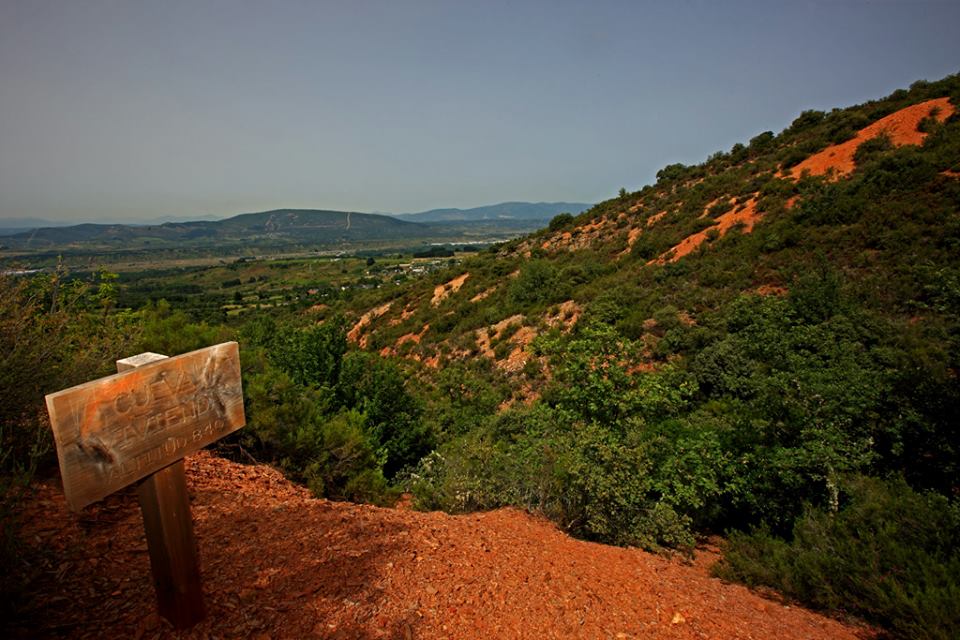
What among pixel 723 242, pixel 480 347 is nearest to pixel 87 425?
pixel 480 347

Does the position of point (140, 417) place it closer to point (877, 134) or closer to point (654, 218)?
point (877, 134)

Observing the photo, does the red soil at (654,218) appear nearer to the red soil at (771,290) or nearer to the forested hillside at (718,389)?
the forested hillside at (718,389)

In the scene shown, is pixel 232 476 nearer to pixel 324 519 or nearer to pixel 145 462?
pixel 324 519

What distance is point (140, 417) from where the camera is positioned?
236cm

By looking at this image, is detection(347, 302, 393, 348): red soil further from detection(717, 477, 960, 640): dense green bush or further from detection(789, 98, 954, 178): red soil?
detection(789, 98, 954, 178): red soil

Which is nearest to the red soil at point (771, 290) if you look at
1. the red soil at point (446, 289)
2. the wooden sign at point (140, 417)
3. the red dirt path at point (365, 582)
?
the red dirt path at point (365, 582)

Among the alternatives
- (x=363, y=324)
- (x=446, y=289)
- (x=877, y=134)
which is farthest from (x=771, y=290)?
(x=363, y=324)

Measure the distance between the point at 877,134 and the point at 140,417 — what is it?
30.4 metres

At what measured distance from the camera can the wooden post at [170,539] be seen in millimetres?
2516

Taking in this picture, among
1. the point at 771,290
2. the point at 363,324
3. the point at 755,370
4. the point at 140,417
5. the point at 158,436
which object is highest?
the point at 140,417

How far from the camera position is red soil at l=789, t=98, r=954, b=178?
20106mm

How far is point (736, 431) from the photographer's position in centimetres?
798

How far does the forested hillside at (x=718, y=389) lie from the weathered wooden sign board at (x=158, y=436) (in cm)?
205

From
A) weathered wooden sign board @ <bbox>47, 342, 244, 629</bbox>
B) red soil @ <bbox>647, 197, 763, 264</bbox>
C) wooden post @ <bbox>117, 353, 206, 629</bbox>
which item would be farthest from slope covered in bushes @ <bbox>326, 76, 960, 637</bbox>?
weathered wooden sign board @ <bbox>47, 342, 244, 629</bbox>
